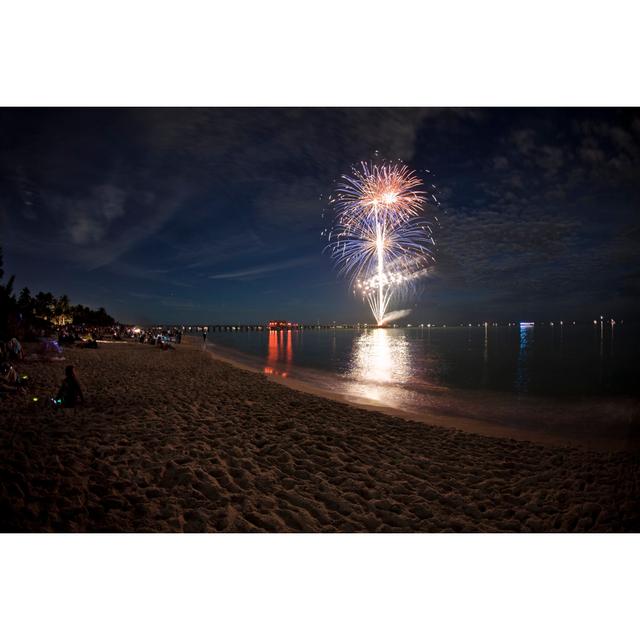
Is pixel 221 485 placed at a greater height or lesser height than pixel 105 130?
lesser

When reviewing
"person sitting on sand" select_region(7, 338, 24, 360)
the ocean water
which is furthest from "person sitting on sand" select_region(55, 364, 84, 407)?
the ocean water

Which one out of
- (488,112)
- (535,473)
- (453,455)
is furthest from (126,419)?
(488,112)

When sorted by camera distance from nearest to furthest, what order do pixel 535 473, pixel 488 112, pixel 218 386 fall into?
pixel 535 473
pixel 488 112
pixel 218 386

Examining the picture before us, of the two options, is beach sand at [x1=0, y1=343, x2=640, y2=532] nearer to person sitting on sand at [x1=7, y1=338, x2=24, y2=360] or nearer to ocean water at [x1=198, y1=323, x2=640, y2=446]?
ocean water at [x1=198, y1=323, x2=640, y2=446]

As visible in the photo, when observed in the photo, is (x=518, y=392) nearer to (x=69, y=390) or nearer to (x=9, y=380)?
(x=69, y=390)

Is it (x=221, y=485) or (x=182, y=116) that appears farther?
(x=182, y=116)

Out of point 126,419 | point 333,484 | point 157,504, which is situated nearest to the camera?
point 157,504

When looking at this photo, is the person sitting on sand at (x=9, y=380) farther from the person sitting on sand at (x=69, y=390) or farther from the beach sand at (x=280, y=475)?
the person sitting on sand at (x=69, y=390)

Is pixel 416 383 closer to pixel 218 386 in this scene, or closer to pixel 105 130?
pixel 218 386
